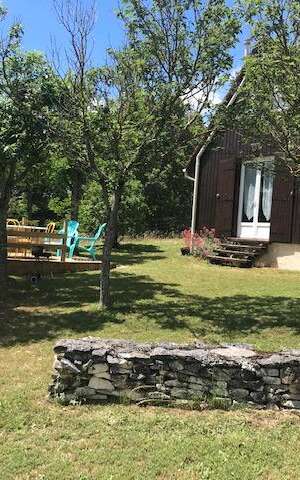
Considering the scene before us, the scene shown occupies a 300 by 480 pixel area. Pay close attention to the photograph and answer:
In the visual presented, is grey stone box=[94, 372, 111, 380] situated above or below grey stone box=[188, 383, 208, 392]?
above

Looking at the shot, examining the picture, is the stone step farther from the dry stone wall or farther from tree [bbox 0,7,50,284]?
the dry stone wall

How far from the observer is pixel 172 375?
523 centimetres

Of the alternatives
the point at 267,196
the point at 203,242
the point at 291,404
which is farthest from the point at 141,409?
the point at 203,242

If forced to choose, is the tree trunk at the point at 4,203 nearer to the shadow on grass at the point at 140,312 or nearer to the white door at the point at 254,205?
the shadow on grass at the point at 140,312

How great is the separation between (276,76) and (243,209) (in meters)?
10.00

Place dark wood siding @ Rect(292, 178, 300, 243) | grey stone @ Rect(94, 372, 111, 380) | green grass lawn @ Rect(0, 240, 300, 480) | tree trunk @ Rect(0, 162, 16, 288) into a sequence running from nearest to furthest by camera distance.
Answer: green grass lawn @ Rect(0, 240, 300, 480) → grey stone @ Rect(94, 372, 111, 380) → tree trunk @ Rect(0, 162, 16, 288) → dark wood siding @ Rect(292, 178, 300, 243)

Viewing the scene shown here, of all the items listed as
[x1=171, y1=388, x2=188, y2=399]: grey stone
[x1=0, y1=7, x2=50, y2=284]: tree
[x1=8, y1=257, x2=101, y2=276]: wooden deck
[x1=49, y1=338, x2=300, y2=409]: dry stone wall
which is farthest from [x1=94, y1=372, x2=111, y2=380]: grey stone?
[x1=8, y1=257, x2=101, y2=276]: wooden deck

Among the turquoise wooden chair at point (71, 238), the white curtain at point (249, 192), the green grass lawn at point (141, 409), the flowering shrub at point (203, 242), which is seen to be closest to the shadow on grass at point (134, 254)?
the flowering shrub at point (203, 242)

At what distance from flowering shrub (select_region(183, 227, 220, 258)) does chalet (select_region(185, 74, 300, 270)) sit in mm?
217

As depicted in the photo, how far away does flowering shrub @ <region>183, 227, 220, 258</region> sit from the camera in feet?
53.9

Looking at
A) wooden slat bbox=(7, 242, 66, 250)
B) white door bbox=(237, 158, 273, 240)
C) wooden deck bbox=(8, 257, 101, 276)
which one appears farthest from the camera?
white door bbox=(237, 158, 273, 240)

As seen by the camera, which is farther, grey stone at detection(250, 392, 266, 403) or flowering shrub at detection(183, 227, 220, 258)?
flowering shrub at detection(183, 227, 220, 258)

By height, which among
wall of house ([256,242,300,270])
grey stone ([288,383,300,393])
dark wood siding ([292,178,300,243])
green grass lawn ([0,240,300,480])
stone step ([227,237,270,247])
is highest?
dark wood siding ([292,178,300,243])

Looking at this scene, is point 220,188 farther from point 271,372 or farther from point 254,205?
point 271,372
